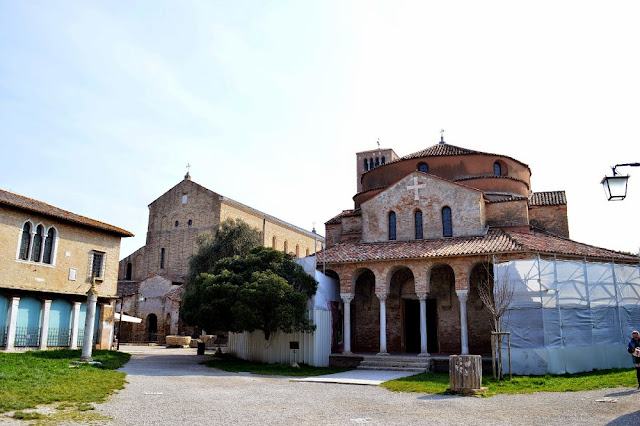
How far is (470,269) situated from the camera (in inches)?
809

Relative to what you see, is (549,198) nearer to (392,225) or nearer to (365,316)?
(392,225)

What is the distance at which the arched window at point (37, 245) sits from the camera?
2152 cm

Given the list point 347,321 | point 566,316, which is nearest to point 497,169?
point 566,316

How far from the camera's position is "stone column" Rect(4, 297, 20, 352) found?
20203 millimetres

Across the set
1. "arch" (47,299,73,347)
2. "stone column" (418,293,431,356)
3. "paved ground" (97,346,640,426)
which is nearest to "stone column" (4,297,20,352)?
"arch" (47,299,73,347)

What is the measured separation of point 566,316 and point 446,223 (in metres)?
7.17

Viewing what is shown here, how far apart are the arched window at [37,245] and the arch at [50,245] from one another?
0.86 feet

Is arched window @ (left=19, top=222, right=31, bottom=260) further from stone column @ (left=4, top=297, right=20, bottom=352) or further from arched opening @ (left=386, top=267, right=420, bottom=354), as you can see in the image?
arched opening @ (left=386, top=267, right=420, bottom=354)

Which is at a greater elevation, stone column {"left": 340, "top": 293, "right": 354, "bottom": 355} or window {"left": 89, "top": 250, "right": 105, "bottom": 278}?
window {"left": 89, "top": 250, "right": 105, "bottom": 278}

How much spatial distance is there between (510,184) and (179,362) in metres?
18.5

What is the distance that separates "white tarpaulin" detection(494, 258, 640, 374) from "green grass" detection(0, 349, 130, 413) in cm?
1320

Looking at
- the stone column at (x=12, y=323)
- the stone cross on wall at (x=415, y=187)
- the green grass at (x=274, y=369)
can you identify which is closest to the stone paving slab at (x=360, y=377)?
the green grass at (x=274, y=369)

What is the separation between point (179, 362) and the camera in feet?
71.2

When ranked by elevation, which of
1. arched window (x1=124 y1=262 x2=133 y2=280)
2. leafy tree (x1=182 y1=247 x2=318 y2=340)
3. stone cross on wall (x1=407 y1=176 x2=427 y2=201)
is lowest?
leafy tree (x1=182 y1=247 x2=318 y2=340)
